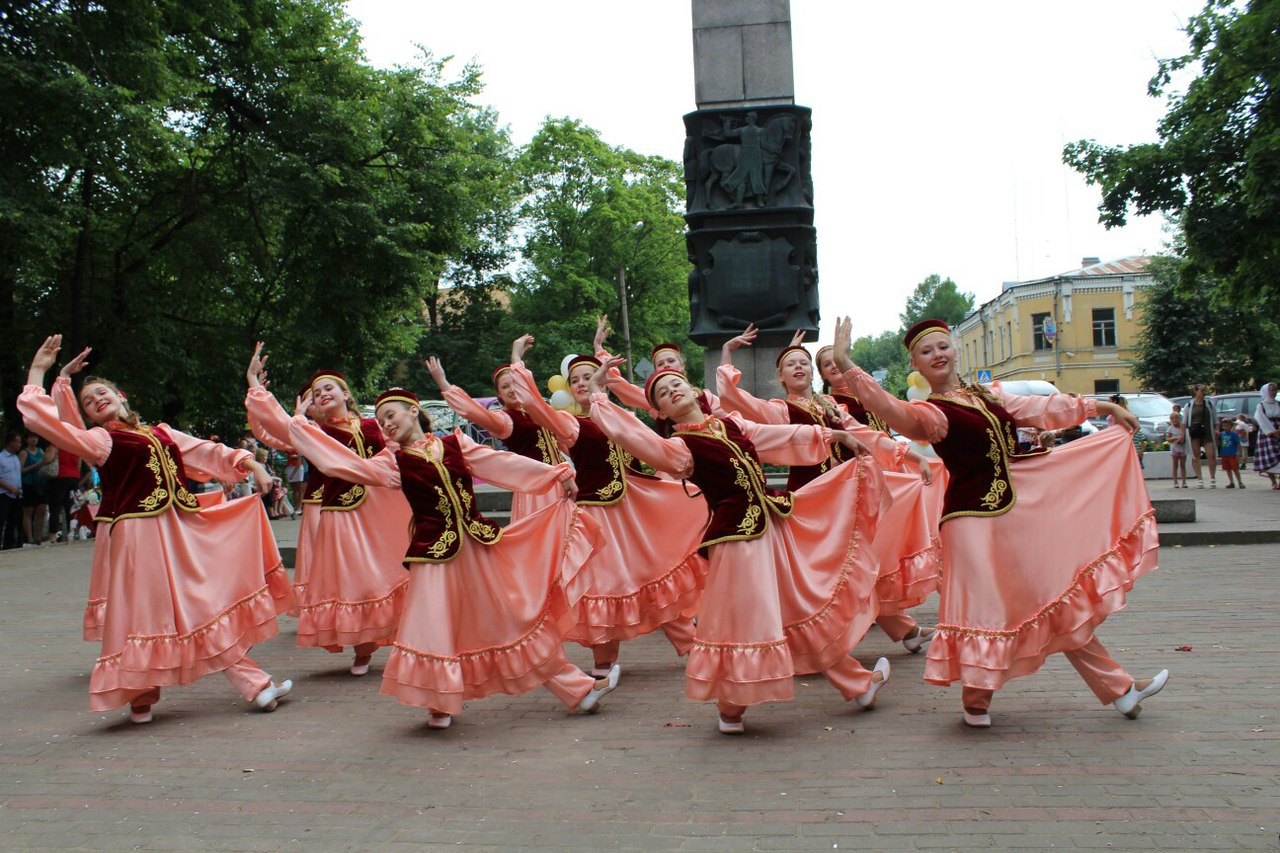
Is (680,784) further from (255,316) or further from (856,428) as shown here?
(255,316)

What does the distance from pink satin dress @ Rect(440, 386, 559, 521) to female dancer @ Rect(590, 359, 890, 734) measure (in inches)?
39.4

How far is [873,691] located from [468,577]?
2.43m

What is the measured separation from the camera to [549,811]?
5.11 meters

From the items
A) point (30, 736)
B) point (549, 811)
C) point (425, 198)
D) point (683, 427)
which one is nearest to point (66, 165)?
point (425, 198)

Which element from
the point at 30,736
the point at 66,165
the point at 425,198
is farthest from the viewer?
the point at 425,198

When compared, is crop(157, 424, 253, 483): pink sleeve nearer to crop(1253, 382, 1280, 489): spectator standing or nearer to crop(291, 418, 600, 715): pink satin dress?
crop(291, 418, 600, 715): pink satin dress

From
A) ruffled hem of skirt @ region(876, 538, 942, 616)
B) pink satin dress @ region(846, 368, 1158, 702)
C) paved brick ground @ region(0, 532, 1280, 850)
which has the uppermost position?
pink satin dress @ region(846, 368, 1158, 702)

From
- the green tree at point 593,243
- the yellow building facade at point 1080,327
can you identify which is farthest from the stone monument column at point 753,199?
the yellow building facade at point 1080,327

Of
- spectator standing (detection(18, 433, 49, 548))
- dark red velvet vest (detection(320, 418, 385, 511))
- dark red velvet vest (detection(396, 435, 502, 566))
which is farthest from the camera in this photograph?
spectator standing (detection(18, 433, 49, 548))

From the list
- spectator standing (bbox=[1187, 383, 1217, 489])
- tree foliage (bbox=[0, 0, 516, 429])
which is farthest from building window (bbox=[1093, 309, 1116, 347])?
tree foliage (bbox=[0, 0, 516, 429])

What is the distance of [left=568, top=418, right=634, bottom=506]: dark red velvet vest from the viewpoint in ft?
27.4

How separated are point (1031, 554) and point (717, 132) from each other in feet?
29.3

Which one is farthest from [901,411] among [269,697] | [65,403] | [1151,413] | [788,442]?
[1151,413]

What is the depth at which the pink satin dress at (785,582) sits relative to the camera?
602 centimetres
